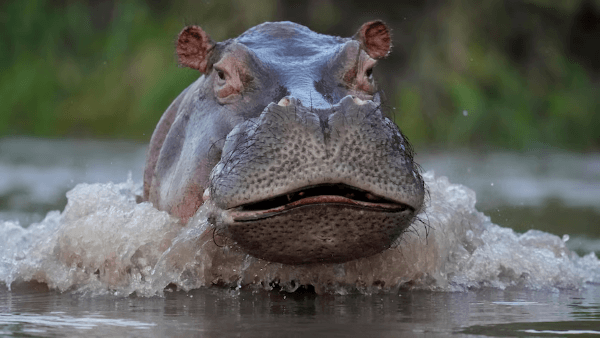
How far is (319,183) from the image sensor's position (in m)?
3.80

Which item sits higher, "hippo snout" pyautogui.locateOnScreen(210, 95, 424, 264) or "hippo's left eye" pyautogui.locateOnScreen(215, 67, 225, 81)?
"hippo's left eye" pyautogui.locateOnScreen(215, 67, 225, 81)

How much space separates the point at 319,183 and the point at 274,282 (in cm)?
106

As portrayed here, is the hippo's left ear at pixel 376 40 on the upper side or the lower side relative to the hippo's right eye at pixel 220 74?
upper

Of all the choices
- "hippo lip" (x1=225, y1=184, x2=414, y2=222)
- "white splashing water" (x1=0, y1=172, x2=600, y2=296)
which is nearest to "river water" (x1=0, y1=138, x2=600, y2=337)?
"white splashing water" (x1=0, y1=172, x2=600, y2=296)

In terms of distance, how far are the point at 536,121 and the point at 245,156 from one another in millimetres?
13452

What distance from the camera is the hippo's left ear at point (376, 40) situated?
5.35 metres

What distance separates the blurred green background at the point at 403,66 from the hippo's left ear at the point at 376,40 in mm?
10031

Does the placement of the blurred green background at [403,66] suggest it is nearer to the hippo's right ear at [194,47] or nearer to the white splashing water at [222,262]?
the hippo's right ear at [194,47]

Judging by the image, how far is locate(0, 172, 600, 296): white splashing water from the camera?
468cm

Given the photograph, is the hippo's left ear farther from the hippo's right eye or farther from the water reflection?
the water reflection

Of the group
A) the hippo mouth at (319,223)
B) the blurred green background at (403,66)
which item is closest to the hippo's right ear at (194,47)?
the hippo mouth at (319,223)

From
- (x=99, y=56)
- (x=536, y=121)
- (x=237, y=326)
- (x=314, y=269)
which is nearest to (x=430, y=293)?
(x=314, y=269)

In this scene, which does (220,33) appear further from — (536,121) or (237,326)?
(237,326)

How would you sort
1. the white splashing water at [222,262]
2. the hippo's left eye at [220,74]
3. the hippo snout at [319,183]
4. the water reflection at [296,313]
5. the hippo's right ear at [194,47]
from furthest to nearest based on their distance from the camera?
the hippo's right ear at [194,47] < the hippo's left eye at [220,74] < the white splashing water at [222,262] < the hippo snout at [319,183] < the water reflection at [296,313]
